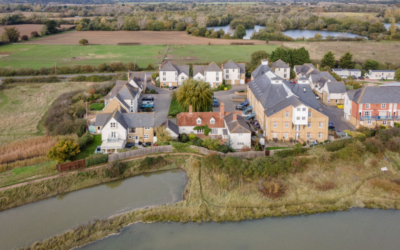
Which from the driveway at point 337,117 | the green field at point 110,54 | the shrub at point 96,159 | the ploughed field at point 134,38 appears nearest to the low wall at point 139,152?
the shrub at point 96,159

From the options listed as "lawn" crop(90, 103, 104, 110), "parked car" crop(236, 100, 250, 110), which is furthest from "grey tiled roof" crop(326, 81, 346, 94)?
"lawn" crop(90, 103, 104, 110)

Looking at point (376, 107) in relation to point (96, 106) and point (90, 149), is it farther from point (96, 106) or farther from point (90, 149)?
point (96, 106)

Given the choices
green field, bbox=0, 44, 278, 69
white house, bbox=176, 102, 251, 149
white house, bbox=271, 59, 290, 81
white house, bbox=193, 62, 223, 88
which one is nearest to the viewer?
white house, bbox=176, 102, 251, 149

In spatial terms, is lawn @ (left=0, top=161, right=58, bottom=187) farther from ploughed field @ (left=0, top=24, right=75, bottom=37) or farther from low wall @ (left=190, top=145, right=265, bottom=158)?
ploughed field @ (left=0, top=24, right=75, bottom=37)

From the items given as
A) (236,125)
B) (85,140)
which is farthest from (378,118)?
(85,140)

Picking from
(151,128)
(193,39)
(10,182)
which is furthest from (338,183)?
(193,39)

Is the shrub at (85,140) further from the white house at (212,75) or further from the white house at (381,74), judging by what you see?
the white house at (381,74)

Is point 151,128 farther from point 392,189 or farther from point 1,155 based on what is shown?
point 392,189
